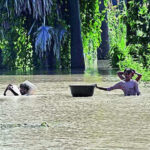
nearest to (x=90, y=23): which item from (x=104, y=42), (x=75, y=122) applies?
(x=104, y=42)

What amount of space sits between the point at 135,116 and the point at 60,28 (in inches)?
822

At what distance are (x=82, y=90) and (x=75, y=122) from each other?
4896mm

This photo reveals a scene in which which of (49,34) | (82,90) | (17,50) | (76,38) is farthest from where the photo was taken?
(17,50)

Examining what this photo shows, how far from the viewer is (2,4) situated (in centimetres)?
3238

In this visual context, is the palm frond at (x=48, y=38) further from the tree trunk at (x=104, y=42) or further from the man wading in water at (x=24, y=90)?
the man wading in water at (x=24, y=90)

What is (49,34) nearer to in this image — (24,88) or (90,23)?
(90,23)

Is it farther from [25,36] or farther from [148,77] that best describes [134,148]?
[25,36]

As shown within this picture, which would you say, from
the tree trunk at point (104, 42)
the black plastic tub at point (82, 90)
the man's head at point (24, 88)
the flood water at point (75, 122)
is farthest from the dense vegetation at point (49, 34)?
the flood water at point (75, 122)

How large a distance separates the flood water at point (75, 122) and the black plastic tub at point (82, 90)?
0.15m

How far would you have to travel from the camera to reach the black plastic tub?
1577 cm

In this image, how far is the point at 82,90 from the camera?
52.1 ft

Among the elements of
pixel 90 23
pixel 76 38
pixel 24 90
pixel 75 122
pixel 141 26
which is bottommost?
pixel 24 90

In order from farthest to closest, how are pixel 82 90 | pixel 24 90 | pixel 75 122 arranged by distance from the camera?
pixel 24 90, pixel 82 90, pixel 75 122

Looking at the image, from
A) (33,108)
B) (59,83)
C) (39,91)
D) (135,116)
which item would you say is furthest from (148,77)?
(135,116)
